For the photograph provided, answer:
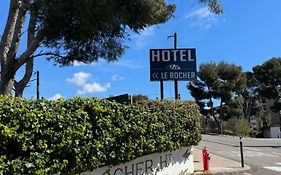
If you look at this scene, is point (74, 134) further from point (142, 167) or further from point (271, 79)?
point (271, 79)

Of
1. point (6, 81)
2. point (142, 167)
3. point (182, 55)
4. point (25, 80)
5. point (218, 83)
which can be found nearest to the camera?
point (142, 167)

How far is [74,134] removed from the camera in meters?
8.34

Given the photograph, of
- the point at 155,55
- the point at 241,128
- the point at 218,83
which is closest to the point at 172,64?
the point at 155,55

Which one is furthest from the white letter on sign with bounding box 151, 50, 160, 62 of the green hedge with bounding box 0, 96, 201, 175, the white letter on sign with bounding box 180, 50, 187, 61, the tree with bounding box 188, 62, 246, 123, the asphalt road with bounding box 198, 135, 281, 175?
the tree with bounding box 188, 62, 246, 123

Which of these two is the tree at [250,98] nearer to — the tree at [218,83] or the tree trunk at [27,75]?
the tree at [218,83]

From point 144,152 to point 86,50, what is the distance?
3906 millimetres

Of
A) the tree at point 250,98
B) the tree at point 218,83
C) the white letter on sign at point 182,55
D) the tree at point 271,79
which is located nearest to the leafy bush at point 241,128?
the white letter on sign at point 182,55

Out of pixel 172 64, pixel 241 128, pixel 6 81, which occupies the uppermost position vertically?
pixel 172 64

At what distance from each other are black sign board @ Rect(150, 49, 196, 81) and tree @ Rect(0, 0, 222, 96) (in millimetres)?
2523

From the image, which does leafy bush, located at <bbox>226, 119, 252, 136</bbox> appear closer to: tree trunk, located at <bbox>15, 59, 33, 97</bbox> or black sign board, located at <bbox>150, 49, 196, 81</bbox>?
black sign board, located at <bbox>150, 49, 196, 81</bbox>

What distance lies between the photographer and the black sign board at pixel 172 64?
57.2ft

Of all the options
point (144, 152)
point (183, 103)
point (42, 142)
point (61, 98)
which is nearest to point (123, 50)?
point (183, 103)

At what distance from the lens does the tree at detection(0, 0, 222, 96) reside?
1184 centimetres

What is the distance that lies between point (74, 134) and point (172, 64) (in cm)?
979
